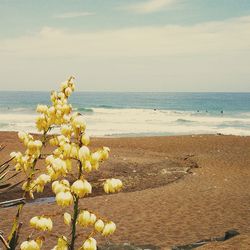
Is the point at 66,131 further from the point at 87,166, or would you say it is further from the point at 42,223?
the point at 42,223

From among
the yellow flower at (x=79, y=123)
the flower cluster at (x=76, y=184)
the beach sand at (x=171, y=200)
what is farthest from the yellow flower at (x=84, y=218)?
the beach sand at (x=171, y=200)

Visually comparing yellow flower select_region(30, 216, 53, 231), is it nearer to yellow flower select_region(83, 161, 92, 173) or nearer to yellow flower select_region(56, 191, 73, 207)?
yellow flower select_region(56, 191, 73, 207)

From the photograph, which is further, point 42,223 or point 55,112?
point 55,112

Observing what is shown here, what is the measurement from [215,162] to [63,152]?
55.8 ft

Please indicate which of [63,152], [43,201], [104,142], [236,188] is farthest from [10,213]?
[104,142]

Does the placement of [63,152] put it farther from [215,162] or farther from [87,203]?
[215,162]

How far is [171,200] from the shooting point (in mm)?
12469

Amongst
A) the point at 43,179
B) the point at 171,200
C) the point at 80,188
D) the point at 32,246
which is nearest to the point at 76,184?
the point at 80,188

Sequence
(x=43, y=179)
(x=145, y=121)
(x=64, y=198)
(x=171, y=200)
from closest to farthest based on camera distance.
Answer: (x=64, y=198) → (x=43, y=179) → (x=171, y=200) → (x=145, y=121)

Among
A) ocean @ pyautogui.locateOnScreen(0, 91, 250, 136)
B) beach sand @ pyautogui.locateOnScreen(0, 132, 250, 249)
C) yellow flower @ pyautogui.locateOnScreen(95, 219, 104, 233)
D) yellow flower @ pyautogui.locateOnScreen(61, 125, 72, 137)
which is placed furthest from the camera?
ocean @ pyautogui.locateOnScreen(0, 91, 250, 136)

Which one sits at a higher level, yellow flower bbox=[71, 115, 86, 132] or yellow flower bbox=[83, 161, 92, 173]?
yellow flower bbox=[71, 115, 86, 132]

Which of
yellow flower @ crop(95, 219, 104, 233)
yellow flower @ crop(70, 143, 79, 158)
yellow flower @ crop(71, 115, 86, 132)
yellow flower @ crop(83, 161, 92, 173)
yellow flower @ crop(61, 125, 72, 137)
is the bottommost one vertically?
yellow flower @ crop(95, 219, 104, 233)

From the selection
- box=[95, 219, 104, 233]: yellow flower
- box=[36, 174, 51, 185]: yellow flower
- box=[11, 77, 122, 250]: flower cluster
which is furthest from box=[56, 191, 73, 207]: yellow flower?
box=[36, 174, 51, 185]: yellow flower

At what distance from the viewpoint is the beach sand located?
939 cm
